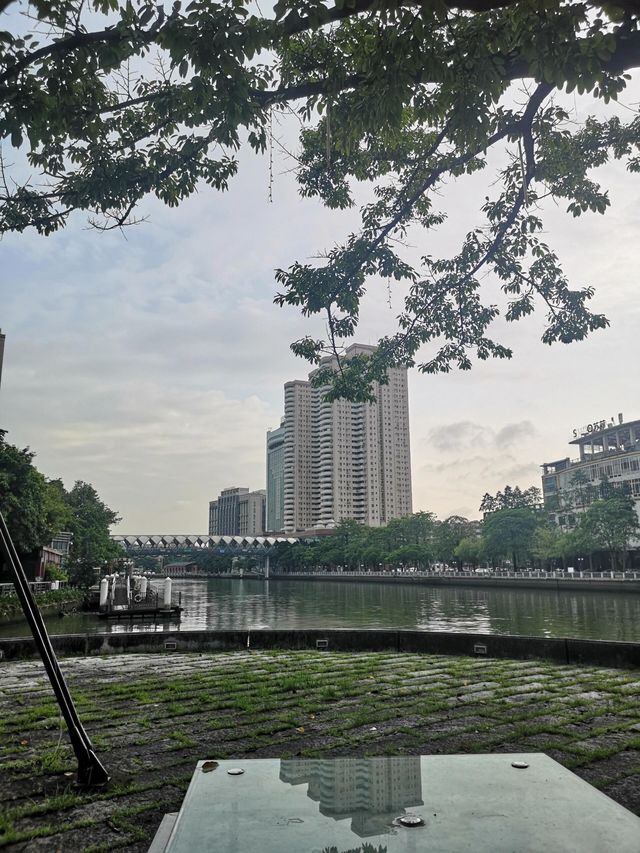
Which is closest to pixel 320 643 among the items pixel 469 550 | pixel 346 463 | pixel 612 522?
pixel 612 522

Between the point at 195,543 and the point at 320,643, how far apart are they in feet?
373

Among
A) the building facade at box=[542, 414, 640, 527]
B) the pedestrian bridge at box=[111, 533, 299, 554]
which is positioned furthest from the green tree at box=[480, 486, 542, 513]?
the pedestrian bridge at box=[111, 533, 299, 554]

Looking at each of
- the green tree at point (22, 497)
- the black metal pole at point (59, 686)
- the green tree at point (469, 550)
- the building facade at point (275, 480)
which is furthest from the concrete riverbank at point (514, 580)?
the building facade at point (275, 480)

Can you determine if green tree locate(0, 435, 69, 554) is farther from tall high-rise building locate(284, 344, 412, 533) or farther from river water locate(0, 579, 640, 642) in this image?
tall high-rise building locate(284, 344, 412, 533)

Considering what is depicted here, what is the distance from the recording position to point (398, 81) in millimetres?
4648

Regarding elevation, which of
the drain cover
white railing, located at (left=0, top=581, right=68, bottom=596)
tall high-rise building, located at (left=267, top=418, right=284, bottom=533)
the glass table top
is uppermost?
tall high-rise building, located at (left=267, top=418, right=284, bottom=533)

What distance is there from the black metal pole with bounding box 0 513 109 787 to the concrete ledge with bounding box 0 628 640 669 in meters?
6.70

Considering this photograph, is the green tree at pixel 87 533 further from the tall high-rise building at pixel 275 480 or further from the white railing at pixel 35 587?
the tall high-rise building at pixel 275 480

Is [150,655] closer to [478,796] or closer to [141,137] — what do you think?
[141,137]

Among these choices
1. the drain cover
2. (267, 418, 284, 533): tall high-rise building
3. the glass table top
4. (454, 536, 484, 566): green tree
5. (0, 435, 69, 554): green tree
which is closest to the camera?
the glass table top

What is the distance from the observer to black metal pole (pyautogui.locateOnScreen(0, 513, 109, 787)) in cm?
404

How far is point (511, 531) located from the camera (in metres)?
72.1

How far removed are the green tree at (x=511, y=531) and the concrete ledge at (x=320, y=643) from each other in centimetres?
6490

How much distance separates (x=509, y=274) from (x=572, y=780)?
23.7ft
